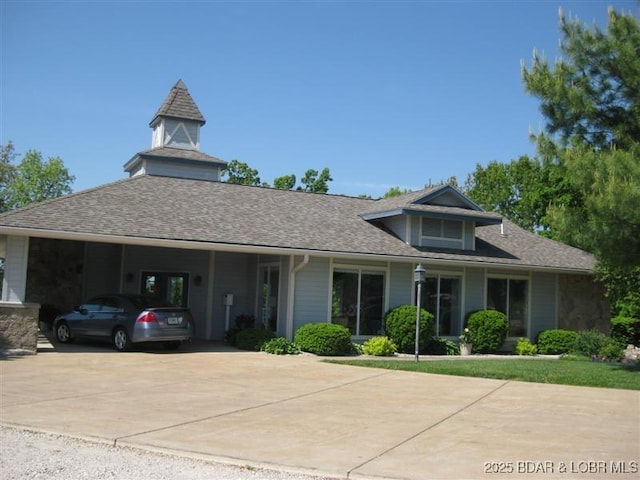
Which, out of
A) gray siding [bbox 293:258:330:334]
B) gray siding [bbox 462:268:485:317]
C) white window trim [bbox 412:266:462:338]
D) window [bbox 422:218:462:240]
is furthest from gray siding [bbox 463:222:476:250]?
gray siding [bbox 293:258:330:334]

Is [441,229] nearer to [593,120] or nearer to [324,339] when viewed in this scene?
[324,339]

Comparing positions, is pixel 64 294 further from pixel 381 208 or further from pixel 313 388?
pixel 313 388

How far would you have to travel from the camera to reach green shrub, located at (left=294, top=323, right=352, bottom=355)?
17.1 meters

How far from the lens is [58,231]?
590 inches

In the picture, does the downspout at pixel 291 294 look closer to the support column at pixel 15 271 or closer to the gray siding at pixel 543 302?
the support column at pixel 15 271

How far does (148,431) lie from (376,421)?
115 inches

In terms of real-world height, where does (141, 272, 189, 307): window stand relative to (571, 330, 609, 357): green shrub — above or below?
above

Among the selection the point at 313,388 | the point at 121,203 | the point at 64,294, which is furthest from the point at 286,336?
the point at 64,294

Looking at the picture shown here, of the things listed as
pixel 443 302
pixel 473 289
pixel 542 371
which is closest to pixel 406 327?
pixel 443 302

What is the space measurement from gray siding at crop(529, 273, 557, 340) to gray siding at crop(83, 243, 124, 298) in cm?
1393

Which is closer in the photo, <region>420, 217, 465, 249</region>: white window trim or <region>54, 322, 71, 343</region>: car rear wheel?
<region>54, 322, 71, 343</region>: car rear wheel

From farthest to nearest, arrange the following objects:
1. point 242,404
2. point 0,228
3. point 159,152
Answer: point 159,152
point 0,228
point 242,404

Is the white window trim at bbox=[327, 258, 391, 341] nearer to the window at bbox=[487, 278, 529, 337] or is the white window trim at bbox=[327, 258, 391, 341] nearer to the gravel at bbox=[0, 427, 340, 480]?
the window at bbox=[487, 278, 529, 337]

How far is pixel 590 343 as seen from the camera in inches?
773
